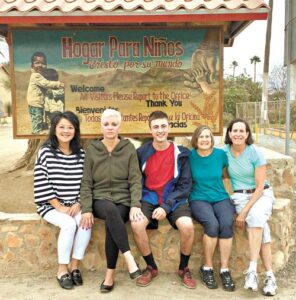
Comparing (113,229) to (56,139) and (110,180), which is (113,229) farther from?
(56,139)

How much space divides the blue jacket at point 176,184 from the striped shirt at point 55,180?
2.01 feet

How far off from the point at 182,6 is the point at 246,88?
39.6 m

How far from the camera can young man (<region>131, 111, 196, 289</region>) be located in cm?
383

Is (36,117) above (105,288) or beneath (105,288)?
above

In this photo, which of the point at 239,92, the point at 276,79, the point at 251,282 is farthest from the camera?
the point at 276,79

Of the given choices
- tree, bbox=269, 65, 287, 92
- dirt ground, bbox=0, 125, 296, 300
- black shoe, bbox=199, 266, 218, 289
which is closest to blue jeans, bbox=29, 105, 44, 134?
dirt ground, bbox=0, 125, 296, 300

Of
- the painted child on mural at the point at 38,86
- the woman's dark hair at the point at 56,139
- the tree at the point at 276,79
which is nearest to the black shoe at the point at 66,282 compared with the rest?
the woman's dark hair at the point at 56,139

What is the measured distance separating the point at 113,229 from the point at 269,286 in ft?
4.65

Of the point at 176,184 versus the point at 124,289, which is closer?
the point at 124,289

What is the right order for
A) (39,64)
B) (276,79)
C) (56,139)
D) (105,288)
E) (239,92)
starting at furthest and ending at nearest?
(276,79), (239,92), (39,64), (56,139), (105,288)

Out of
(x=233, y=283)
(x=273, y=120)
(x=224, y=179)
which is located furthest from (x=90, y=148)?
(x=273, y=120)

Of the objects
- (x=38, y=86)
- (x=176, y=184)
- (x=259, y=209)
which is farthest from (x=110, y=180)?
(x=38, y=86)

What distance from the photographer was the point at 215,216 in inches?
154

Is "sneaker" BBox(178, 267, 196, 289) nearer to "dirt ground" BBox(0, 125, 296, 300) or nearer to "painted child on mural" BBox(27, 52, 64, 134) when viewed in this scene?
"dirt ground" BBox(0, 125, 296, 300)
